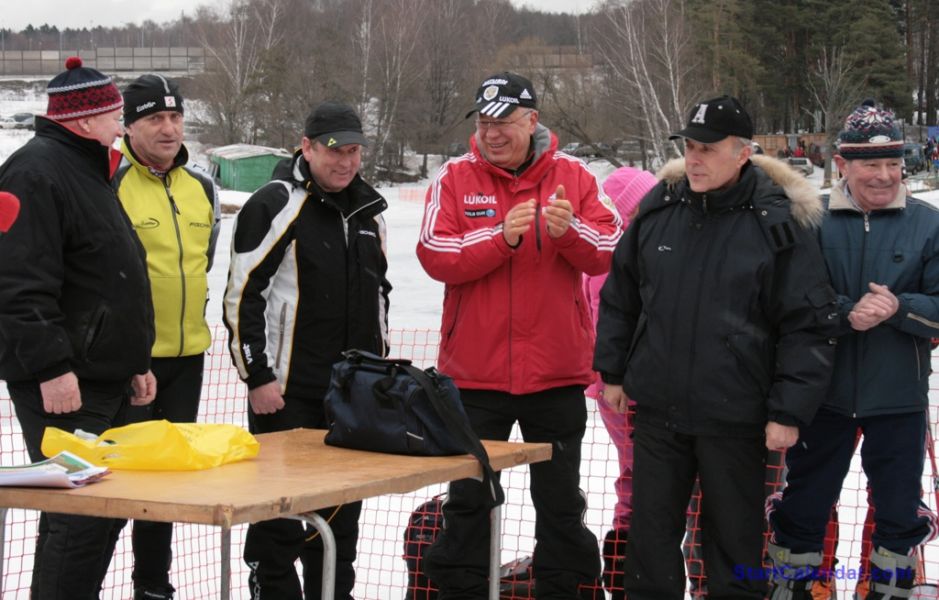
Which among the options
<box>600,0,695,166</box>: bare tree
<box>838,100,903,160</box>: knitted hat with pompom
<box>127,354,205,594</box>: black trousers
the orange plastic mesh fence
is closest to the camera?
<box>838,100,903,160</box>: knitted hat with pompom

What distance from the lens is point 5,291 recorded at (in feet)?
10.5

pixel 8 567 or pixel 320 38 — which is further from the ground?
pixel 320 38

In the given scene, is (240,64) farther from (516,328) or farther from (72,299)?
(72,299)

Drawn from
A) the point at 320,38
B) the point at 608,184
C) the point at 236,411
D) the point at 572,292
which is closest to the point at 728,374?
the point at 572,292

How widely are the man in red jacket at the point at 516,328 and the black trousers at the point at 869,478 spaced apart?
2.41 feet

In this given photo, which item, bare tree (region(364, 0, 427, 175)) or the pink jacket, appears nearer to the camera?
the pink jacket

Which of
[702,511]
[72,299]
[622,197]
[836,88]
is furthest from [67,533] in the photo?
[836,88]

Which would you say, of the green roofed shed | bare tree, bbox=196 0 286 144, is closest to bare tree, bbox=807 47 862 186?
the green roofed shed

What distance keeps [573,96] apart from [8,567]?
45.6 metres

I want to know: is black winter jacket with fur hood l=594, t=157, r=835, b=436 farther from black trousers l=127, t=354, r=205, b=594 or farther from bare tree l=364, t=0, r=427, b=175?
bare tree l=364, t=0, r=427, b=175

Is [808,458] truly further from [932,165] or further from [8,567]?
[932,165]

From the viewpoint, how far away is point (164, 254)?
419cm

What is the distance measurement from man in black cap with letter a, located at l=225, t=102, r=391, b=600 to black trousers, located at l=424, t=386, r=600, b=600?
384 millimetres

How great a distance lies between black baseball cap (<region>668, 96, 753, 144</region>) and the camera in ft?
11.8
